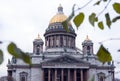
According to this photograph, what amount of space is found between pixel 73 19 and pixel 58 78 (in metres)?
43.4

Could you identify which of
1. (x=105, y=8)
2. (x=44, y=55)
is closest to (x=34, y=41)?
(x=44, y=55)

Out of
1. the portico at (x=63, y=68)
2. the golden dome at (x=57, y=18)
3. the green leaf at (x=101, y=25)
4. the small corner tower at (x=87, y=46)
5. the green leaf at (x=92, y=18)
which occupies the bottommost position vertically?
the portico at (x=63, y=68)

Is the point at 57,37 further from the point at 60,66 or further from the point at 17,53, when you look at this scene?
the point at 17,53

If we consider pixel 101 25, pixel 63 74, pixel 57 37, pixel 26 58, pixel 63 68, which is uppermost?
pixel 57 37

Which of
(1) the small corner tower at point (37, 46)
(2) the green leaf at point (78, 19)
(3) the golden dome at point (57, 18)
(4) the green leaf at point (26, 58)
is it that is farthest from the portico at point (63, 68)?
(4) the green leaf at point (26, 58)

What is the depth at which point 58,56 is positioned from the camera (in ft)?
148

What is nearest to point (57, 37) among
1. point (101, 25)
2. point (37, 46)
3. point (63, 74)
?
point (37, 46)

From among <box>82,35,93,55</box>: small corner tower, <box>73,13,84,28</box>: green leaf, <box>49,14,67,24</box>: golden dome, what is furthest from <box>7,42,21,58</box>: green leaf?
<box>49,14,67,24</box>: golden dome

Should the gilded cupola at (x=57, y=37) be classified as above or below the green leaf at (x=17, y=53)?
above

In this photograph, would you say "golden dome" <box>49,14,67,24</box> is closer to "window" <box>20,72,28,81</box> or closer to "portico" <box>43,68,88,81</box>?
"portico" <box>43,68,88,81</box>

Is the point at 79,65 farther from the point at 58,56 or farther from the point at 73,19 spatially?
the point at 73,19

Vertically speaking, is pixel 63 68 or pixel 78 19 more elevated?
pixel 78 19

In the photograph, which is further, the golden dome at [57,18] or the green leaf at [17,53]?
the golden dome at [57,18]

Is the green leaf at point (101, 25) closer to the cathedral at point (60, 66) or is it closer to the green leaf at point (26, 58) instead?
the green leaf at point (26, 58)
